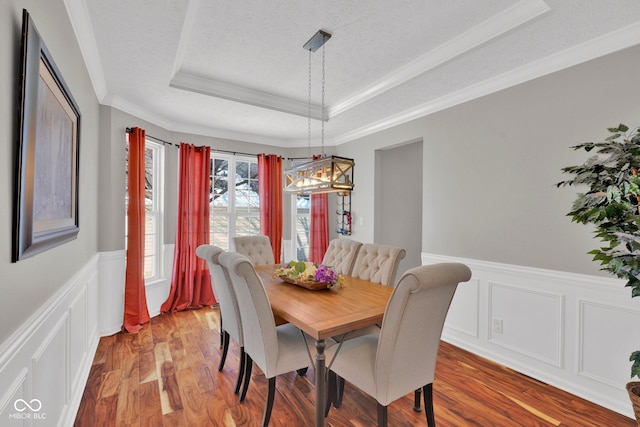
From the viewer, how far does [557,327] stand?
233 cm

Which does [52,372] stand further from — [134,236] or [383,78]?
[383,78]

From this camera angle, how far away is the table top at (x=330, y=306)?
1619mm

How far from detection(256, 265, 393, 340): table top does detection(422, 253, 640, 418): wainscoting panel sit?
114 centimetres

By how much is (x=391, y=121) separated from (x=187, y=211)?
2890 millimetres

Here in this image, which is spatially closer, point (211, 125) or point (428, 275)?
point (428, 275)

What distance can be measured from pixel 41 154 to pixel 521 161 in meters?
3.17

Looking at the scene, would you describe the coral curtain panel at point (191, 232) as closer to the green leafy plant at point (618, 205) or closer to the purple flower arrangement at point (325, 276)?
the purple flower arrangement at point (325, 276)

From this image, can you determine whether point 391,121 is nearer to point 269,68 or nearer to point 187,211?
point 269,68

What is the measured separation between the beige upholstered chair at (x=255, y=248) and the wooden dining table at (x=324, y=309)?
99 centimetres

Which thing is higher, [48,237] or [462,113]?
[462,113]

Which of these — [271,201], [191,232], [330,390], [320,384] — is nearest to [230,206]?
[271,201]

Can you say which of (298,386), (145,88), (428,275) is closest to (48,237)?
(428,275)

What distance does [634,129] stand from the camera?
6.56 feet

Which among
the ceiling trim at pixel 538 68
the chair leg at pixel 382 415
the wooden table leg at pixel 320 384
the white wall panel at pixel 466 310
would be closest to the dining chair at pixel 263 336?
the wooden table leg at pixel 320 384
